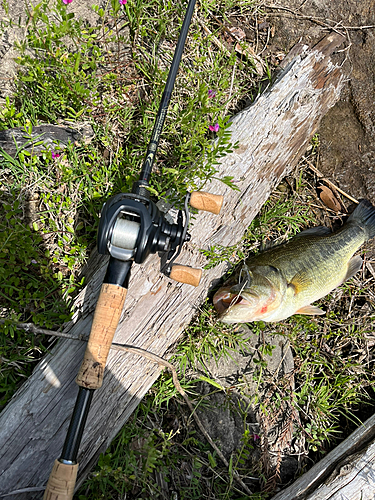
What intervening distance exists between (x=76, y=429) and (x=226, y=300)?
149cm

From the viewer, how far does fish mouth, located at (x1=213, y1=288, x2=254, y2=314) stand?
2.91m

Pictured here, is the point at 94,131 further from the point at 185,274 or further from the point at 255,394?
the point at 255,394

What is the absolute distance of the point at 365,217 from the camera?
3604mm

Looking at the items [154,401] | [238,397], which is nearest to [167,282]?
[154,401]

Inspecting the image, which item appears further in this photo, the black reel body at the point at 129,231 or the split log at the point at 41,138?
the split log at the point at 41,138

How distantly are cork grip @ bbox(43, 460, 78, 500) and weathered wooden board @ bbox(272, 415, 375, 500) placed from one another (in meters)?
1.77

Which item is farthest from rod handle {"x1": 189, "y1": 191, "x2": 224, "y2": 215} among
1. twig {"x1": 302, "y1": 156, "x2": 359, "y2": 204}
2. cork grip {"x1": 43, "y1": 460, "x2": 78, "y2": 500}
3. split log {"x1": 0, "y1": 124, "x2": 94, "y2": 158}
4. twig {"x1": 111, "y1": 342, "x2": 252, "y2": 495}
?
twig {"x1": 302, "y1": 156, "x2": 359, "y2": 204}

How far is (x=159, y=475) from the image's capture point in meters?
2.86

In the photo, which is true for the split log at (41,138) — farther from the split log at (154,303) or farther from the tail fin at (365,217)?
the tail fin at (365,217)

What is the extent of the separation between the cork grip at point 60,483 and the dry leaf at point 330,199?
10.8 ft

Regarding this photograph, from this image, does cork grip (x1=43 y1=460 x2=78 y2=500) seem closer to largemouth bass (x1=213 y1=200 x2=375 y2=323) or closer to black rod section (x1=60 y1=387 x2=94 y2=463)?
black rod section (x1=60 y1=387 x2=94 y2=463)

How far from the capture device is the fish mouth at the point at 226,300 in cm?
291

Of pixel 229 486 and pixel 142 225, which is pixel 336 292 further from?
pixel 142 225

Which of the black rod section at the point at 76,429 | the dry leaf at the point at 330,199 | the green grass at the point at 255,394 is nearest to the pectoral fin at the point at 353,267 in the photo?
the green grass at the point at 255,394
